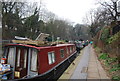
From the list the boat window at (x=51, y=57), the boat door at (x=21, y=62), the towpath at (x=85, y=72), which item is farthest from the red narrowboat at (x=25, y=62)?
the towpath at (x=85, y=72)

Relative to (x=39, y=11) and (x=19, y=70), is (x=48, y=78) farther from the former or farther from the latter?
(x=39, y=11)

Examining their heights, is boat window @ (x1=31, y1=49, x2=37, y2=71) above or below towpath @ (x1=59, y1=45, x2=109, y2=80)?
above

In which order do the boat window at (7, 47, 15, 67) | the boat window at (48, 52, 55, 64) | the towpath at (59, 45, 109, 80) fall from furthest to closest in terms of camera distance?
1. the boat window at (48, 52, 55, 64)
2. the towpath at (59, 45, 109, 80)
3. the boat window at (7, 47, 15, 67)

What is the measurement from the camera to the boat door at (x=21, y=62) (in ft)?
17.2

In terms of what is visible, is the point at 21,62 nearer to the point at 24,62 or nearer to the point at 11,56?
the point at 24,62

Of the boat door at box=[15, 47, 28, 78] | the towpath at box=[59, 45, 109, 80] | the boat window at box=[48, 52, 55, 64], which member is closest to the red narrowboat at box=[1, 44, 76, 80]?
the boat door at box=[15, 47, 28, 78]

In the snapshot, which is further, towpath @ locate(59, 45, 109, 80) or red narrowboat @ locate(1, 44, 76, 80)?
towpath @ locate(59, 45, 109, 80)

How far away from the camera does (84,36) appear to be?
265ft

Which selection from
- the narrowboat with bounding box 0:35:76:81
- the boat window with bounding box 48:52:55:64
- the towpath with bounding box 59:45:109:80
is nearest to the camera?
the narrowboat with bounding box 0:35:76:81

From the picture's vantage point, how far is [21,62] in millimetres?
5301

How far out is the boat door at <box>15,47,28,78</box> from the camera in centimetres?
523

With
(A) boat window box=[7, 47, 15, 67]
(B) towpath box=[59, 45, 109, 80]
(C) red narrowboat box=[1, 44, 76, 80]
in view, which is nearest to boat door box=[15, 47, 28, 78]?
(C) red narrowboat box=[1, 44, 76, 80]

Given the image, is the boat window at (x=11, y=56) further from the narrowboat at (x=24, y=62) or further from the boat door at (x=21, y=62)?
the boat door at (x=21, y=62)

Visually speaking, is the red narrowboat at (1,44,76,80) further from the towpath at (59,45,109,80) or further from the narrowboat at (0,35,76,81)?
the towpath at (59,45,109,80)
